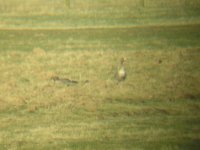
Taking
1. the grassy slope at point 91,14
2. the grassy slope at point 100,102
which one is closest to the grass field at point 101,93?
the grassy slope at point 100,102

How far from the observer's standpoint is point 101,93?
14398 millimetres

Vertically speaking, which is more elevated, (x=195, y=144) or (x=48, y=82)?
(x=195, y=144)

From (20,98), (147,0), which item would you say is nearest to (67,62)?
(20,98)

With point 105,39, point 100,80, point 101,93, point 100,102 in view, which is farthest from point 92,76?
point 105,39

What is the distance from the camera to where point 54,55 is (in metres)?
19.9

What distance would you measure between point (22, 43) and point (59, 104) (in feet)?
33.2

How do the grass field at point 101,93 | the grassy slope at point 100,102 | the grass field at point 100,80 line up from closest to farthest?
1. the grassy slope at point 100,102
2. the grass field at point 101,93
3. the grass field at point 100,80

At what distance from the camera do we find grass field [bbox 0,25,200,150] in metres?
10.8

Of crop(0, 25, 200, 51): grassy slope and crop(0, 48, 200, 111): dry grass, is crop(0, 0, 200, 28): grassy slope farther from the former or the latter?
crop(0, 48, 200, 111): dry grass

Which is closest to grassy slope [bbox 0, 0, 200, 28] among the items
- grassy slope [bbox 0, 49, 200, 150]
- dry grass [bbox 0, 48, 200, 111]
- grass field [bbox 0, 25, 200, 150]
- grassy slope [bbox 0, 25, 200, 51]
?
grassy slope [bbox 0, 25, 200, 51]

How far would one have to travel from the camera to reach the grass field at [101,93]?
35.4 feet

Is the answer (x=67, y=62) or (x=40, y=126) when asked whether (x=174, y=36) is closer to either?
(x=67, y=62)

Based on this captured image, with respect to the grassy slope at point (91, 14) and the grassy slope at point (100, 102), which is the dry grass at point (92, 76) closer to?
the grassy slope at point (100, 102)

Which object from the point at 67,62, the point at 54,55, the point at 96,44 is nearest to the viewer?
the point at 67,62
